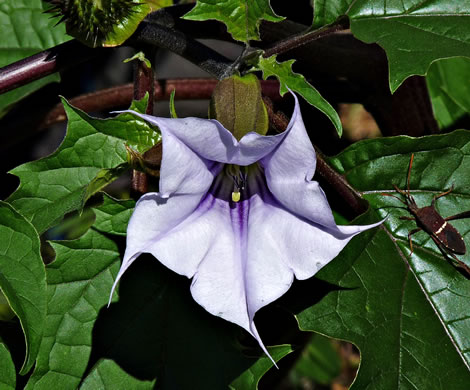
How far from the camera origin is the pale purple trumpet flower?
0.75m

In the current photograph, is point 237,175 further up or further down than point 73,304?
further up

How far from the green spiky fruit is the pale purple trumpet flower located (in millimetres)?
253

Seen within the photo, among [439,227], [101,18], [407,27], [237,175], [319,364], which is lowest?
[319,364]

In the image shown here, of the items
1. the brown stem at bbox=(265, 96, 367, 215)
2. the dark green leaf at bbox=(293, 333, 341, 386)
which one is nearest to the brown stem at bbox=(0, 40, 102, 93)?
the brown stem at bbox=(265, 96, 367, 215)

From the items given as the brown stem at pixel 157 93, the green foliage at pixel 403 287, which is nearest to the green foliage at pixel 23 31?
the brown stem at pixel 157 93

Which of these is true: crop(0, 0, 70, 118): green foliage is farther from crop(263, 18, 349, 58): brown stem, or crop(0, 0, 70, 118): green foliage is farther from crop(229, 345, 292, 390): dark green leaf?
crop(229, 345, 292, 390): dark green leaf

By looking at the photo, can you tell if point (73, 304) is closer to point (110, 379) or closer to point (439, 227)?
point (110, 379)

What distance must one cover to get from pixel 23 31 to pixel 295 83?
730 mm

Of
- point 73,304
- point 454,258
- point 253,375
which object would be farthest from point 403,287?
point 73,304

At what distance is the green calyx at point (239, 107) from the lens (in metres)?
0.84

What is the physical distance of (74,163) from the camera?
1.00m

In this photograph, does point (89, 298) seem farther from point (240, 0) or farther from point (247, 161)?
point (240, 0)

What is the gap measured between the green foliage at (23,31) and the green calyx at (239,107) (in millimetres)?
608

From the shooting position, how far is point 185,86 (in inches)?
50.4
